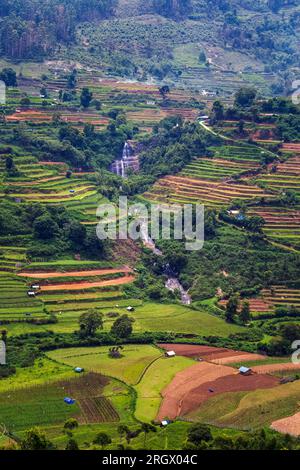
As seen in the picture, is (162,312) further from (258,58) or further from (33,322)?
(258,58)

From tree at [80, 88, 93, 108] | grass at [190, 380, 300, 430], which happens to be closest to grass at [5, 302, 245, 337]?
grass at [190, 380, 300, 430]

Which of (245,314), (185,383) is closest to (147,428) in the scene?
(185,383)

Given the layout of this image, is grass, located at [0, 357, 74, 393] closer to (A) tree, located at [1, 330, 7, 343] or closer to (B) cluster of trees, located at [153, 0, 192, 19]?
(A) tree, located at [1, 330, 7, 343]

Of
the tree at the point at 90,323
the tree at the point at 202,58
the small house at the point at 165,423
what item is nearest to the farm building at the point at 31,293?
the tree at the point at 90,323

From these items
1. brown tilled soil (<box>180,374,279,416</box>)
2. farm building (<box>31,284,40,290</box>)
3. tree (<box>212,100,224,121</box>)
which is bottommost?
brown tilled soil (<box>180,374,279,416</box>)
